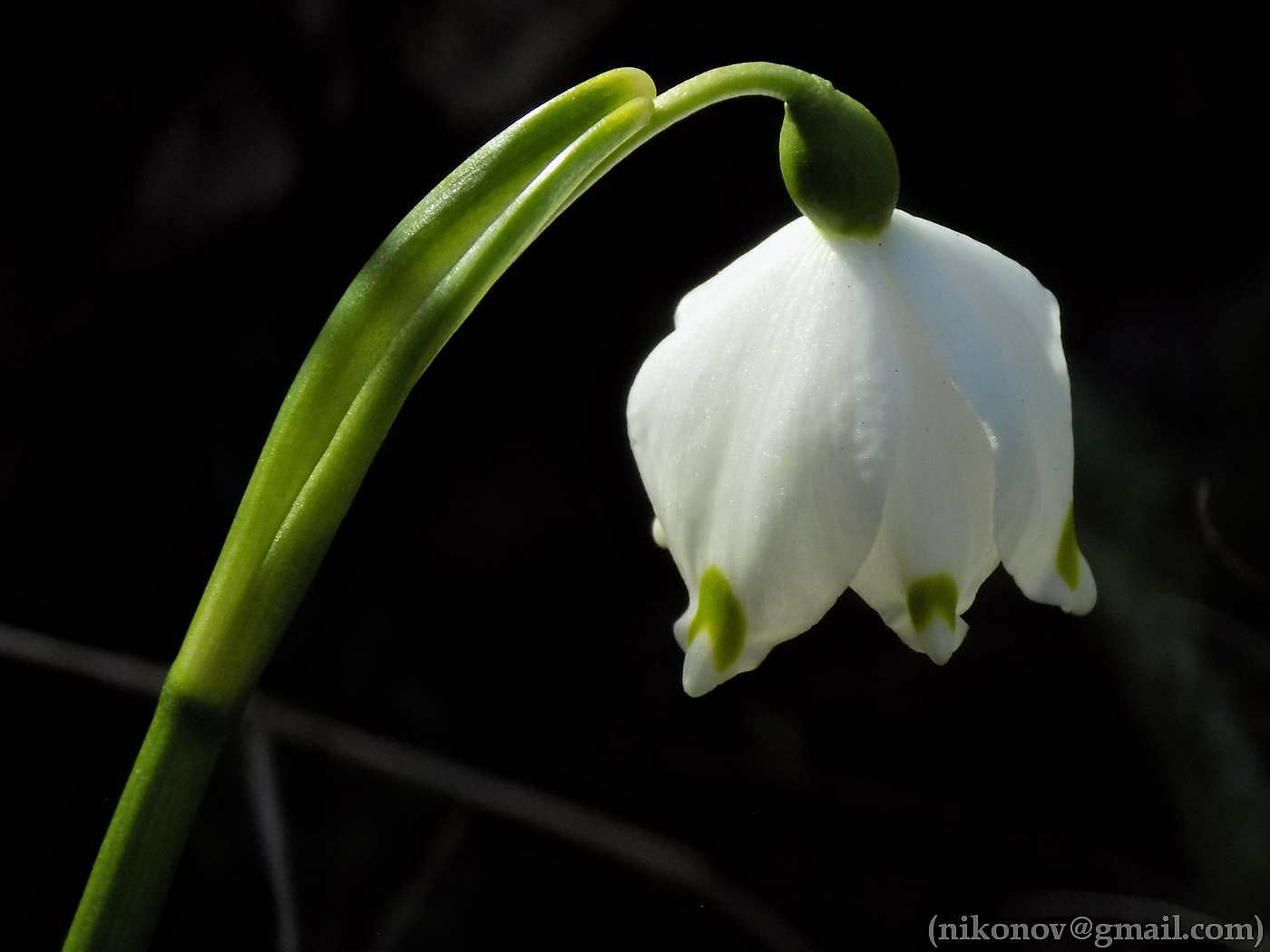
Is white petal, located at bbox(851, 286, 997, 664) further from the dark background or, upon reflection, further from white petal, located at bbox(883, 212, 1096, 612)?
the dark background

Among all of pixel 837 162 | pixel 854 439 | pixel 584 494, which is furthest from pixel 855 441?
pixel 584 494

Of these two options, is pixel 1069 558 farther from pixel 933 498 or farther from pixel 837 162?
pixel 837 162

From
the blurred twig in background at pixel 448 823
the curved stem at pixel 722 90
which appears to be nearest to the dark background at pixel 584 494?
the blurred twig in background at pixel 448 823

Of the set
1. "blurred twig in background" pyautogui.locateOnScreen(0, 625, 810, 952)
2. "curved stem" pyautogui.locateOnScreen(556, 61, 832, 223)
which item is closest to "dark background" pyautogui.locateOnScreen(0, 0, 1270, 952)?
"blurred twig in background" pyautogui.locateOnScreen(0, 625, 810, 952)

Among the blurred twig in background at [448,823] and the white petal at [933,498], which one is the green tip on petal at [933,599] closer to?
the white petal at [933,498]

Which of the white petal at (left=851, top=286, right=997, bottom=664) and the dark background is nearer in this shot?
the white petal at (left=851, top=286, right=997, bottom=664)
